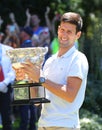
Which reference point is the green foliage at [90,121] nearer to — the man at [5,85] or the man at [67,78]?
the man at [5,85]

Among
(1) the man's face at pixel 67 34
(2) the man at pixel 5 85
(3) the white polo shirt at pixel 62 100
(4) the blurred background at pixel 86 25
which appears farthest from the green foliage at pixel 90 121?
(1) the man's face at pixel 67 34

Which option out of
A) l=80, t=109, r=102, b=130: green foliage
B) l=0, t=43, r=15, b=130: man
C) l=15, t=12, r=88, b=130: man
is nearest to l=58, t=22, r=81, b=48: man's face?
l=15, t=12, r=88, b=130: man

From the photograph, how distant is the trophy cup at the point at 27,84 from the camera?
13.1ft

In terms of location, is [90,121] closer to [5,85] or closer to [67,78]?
[5,85]

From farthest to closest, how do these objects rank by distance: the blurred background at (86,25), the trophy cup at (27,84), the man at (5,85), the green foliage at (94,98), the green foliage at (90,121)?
1. the green foliage at (94,98)
2. the blurred background at (86,25)
3. the green foliage at (90,121)
4. the man at (5,85)
5. the trophy cup at (27,84)

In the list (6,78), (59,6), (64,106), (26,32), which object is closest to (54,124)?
(64,106)

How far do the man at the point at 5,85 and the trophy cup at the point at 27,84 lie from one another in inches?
108

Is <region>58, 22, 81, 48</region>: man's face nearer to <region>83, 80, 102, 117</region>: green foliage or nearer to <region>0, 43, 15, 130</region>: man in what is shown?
<region>0, 43, 15, 130</region>: man

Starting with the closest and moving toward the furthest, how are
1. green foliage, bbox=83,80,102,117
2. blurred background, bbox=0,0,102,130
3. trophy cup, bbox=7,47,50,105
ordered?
trophy cup, bbox=7,47,50,105
blurred background, bbox=0,0,102,130
green foliage, bbox=83,80,102,117

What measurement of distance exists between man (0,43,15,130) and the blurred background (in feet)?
3.37

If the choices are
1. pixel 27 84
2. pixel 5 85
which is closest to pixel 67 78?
pixel 27 84

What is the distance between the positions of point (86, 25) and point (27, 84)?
991cm

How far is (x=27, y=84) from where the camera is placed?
4121 mm

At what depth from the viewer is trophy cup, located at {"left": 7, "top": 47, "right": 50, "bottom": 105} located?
4.00 metres
